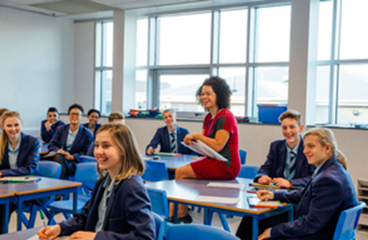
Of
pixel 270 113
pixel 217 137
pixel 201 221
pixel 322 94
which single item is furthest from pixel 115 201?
pixel 322 94

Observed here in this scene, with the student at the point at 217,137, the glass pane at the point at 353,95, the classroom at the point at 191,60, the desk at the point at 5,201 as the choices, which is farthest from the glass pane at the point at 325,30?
the desk at the point at 5,201

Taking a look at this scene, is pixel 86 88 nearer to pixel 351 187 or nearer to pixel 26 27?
pixel 26 27

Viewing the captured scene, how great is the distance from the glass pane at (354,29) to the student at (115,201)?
4.85 m

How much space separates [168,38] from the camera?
25.2ft

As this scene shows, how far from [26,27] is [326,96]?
5.71 meters

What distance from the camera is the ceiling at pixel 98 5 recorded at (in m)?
6.74

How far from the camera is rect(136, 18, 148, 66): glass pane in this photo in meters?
7.93

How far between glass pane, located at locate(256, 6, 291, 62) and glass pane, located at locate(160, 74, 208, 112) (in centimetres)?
121

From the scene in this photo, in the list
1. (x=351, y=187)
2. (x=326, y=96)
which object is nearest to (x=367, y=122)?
(x=326, y=96)

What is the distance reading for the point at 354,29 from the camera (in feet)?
18.9

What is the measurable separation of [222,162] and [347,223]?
1.28 m

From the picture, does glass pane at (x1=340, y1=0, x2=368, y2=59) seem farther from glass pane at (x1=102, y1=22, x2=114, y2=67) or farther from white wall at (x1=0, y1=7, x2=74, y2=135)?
white wall at (x1=0, y1=7, x2=74, y2=135)

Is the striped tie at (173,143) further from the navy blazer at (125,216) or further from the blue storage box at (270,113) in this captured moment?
the navy blazer at (125,216)

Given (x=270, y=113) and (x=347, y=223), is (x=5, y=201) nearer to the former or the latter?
(x=347, y=223)
